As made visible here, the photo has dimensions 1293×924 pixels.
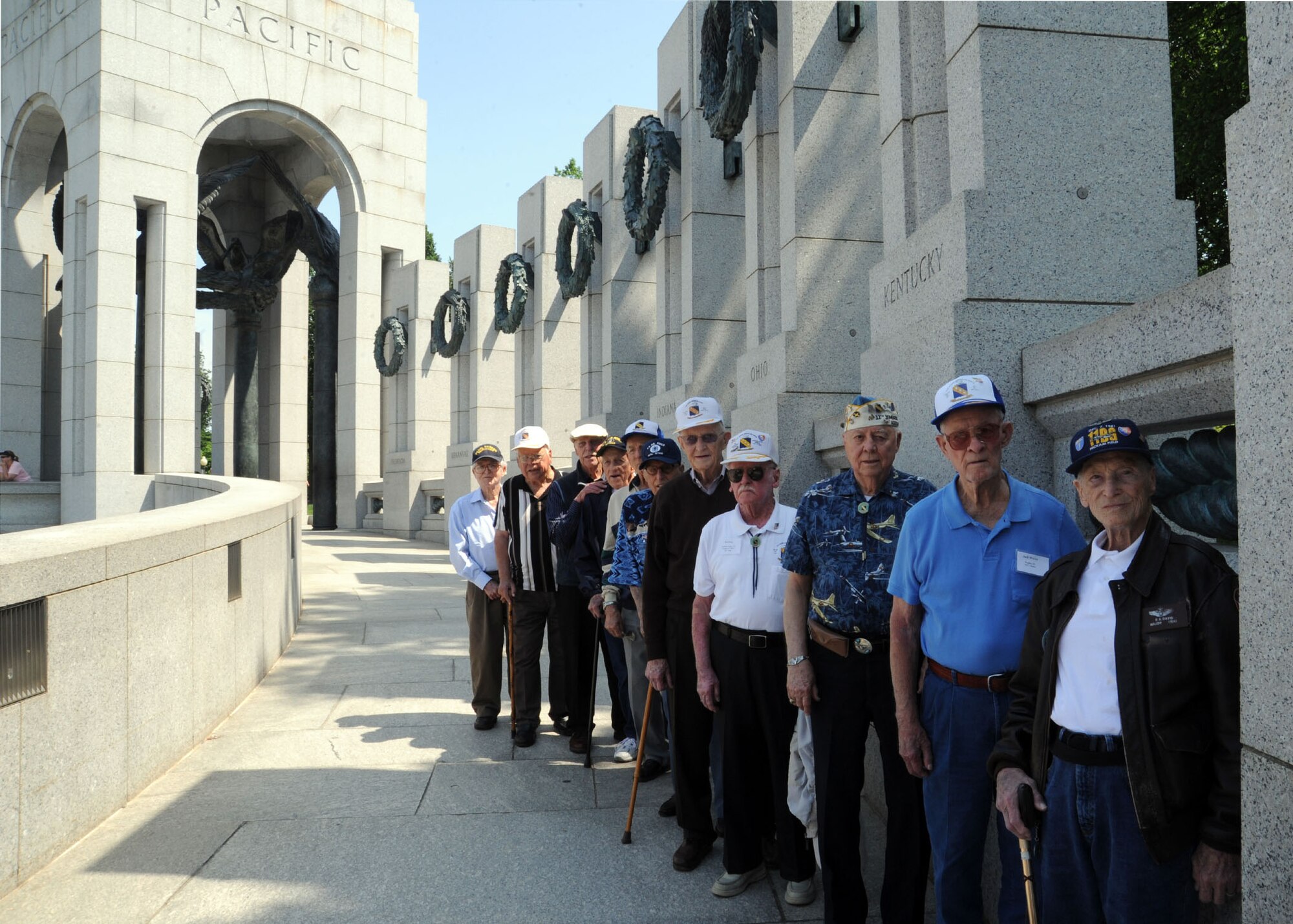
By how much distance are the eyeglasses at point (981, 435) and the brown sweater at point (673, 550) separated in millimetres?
1564

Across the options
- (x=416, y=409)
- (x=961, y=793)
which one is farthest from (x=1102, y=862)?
(x=416, y=409)

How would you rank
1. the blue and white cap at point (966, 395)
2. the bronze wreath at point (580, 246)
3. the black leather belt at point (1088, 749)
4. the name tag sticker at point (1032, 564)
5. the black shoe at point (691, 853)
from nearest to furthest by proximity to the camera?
the black leather belt at point (1088, 749)
the name tag sticker at point (1032, 564)
the blue and white cap at point (966, 395)
the black shoe at point (691, 853)
the bronze wreath at point (580, 246)

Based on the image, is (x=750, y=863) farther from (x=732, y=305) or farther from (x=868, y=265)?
(x=732, y=305)

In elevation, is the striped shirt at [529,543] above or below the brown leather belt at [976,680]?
above

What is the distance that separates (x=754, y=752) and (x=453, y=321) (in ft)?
63.9

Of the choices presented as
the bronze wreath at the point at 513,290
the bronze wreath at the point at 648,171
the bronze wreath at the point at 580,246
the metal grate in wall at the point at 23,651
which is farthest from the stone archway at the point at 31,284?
the metal grate in wall at the point at 23,651

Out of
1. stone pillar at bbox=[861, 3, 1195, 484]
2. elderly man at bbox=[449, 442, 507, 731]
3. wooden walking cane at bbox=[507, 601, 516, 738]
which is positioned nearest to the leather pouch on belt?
stone pillar at bbox=[861, 3, 1195, 484]

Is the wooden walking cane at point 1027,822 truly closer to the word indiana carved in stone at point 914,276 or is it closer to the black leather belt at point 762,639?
the black leather belt at point 762,639

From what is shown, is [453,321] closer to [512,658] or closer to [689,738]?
[512,658]

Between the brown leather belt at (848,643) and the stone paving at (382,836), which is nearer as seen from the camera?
the brown leather belt at (848,643)

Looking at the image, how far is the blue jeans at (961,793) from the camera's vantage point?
2928 mm

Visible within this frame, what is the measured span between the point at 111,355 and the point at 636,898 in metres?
21.4

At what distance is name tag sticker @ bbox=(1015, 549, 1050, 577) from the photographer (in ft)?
9.44

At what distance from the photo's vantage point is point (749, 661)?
3994 millimetres
